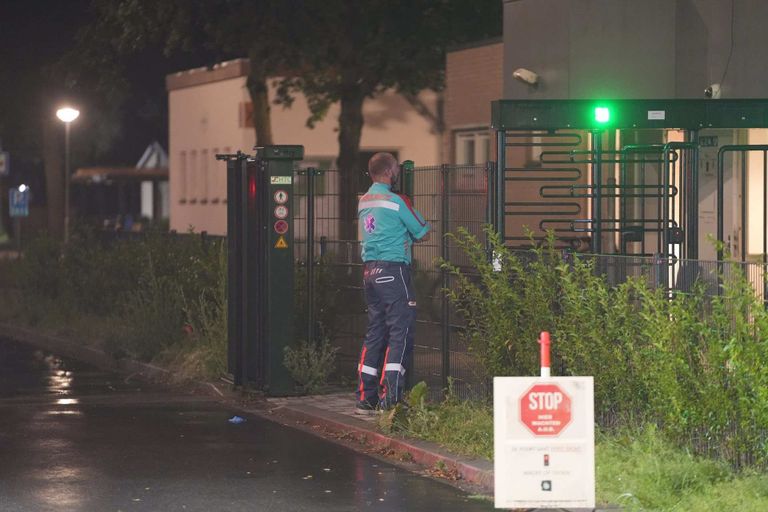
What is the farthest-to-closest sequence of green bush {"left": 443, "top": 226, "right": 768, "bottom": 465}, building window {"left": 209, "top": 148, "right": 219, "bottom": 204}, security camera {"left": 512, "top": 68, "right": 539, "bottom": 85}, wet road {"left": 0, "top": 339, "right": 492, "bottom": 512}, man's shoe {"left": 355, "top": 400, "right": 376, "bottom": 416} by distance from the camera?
building window {"left": 209, "top": 148, "right": 219, "bottom": 204}
security camera {"left": 512, "top": 68, "right": 539, "bottom": 85}
man's shoe {"left": 355, "top": 400, "right": 376, "bottom": 416}
wet road {"left": 0, "top": 339, "right": 492, "bottom": 512}
green bush {"left": 443, "top": 226, "right": 768, "bottom": 465}

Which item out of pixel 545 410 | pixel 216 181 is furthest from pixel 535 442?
pixel 216 181

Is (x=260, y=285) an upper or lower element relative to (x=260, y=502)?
upper

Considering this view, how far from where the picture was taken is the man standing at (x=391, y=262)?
1228cm

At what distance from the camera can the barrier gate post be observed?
14.1 metres

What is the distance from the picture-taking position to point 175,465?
35.7 feet

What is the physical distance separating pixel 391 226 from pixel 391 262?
0.87 feet

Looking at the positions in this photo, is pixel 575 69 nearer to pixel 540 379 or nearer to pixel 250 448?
pixel 250 448

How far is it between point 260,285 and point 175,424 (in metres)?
1.82

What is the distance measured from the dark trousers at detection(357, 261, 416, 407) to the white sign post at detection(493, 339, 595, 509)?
13.7ft

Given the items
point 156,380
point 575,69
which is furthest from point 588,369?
point 575,69

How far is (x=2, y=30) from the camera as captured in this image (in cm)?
3822

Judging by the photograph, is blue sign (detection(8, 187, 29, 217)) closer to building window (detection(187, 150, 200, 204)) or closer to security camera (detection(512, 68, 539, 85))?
building window (detection(187, 150, 200, 204))

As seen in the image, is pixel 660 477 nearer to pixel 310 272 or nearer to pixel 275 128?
pixel 310 272

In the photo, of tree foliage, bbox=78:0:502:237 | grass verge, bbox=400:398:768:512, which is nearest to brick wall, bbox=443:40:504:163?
tree foliage, bbox=78:0:502:237
